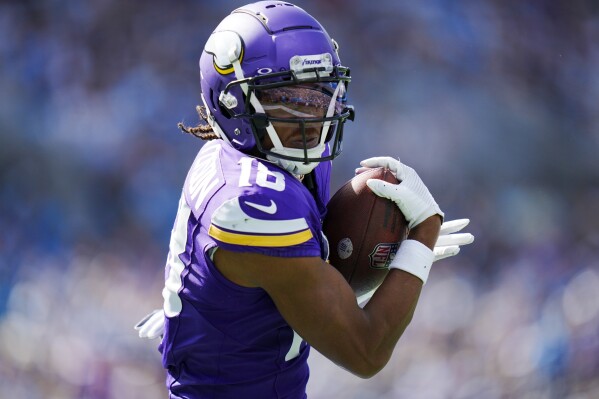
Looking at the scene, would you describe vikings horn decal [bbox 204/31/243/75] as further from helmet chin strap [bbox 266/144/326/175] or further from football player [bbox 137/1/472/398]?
helmet chin strap [bbox 266/144/326/175]

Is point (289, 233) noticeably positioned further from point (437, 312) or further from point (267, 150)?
point (437, 312)

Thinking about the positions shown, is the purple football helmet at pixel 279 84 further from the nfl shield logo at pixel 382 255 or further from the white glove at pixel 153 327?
the white glove at pixel 153 327

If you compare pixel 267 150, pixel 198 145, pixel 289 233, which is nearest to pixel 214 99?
pixel 267 150

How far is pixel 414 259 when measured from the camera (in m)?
2.18

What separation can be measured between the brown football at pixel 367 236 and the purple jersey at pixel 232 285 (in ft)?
0.60

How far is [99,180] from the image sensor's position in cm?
394

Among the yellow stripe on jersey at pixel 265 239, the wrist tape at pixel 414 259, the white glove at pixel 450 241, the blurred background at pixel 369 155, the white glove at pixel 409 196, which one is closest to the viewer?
the yellow stripe on jersey at pixel 265 239

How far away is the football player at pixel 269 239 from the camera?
2.01 meters

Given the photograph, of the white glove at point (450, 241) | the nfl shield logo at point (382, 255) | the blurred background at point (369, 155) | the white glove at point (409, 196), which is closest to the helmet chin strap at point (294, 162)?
the white glove at point (409, 196)

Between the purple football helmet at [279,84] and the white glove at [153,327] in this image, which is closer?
the purple football helmet at [279,84]

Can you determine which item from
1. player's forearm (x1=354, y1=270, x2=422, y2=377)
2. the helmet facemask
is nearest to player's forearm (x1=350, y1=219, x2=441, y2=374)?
player's forearm (x1=354, y1=270, x2=422, y2=377)

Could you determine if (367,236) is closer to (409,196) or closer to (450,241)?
(409,196)

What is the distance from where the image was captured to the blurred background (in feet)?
12.8

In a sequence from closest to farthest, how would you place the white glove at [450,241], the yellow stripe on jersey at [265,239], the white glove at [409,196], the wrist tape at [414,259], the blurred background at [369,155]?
1. the yellow stripe on jersey at [265,239]
2. the wrist tape at [414,259]
3. the white glove at [409,196]
4. the white glove at [450,241]
5. the blurred background at [369,155]
